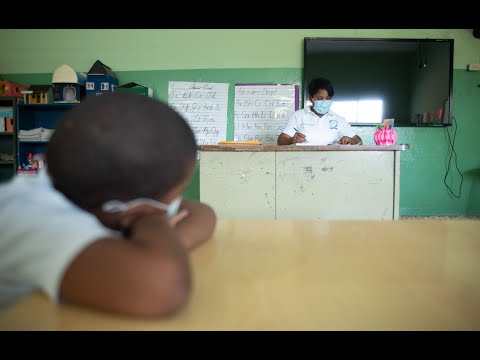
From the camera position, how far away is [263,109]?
367 centimetres

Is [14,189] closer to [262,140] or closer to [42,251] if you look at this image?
[42,251]

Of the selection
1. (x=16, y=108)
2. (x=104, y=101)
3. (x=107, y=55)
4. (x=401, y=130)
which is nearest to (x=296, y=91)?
(x=401, y=130)

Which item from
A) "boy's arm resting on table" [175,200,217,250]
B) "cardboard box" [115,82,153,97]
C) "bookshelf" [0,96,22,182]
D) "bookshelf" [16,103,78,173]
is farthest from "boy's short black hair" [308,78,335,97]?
"bookshelf" [0,96,22,182]

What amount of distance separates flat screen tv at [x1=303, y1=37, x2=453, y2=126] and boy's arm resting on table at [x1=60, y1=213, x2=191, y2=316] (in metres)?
3.50

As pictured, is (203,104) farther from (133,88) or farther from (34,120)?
(34,120)

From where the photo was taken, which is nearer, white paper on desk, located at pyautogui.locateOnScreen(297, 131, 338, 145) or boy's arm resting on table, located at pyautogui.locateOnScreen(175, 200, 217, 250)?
boy's arm resting on table, located at pyautogui.locateOnScreen(175, 200, 217, 250)

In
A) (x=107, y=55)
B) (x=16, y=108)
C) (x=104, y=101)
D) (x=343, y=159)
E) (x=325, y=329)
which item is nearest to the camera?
(x=325, y=329)

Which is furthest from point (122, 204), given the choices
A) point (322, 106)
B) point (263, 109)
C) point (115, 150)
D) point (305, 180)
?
point (263, 109)

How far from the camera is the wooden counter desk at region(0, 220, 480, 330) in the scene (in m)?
0.28

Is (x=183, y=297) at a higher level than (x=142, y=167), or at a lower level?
lower

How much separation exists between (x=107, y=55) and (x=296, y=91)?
2117 millimetres

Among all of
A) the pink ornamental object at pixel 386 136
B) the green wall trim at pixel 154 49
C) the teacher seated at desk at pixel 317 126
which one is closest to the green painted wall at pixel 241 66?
the green wall trim at pixel 154 49

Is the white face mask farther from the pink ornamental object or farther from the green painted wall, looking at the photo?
the green painted wall

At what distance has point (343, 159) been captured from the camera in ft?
6.98
